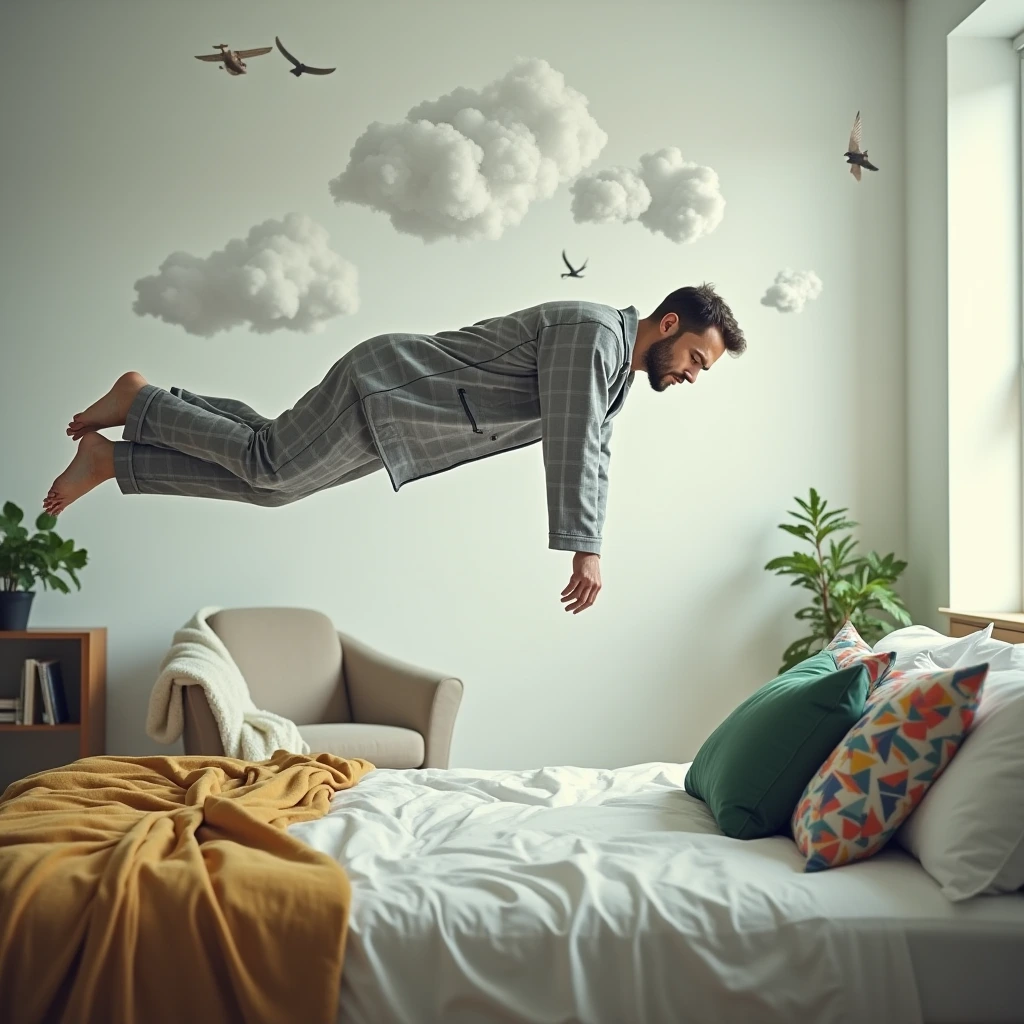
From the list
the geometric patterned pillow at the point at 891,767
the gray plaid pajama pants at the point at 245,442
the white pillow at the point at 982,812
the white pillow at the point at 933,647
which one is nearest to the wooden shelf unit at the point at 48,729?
the gray plaid pajama pants at the point at 245,442

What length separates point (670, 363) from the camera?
262cm

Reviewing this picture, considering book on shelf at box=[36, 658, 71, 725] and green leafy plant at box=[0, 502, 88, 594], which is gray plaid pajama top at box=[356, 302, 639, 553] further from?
book on shelf at box=[36, 658, 71, 725]

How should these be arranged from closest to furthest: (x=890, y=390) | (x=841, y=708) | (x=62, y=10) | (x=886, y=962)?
(x=886, y=962)
(x=841, y=708)
(x=62, y=10)
(x=890, y=390)

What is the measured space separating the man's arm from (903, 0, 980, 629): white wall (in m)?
2.13

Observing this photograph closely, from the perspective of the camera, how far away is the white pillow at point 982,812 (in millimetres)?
1667

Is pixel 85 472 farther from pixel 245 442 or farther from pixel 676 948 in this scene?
pixel 676 948

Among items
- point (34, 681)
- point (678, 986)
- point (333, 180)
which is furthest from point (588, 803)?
point (333, 180)

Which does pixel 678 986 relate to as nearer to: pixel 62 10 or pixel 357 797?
pixel 357 797

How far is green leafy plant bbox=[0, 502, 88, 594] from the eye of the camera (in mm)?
3809

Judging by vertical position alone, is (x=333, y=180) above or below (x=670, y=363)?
above

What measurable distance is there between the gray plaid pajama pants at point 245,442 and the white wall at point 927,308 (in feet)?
8.04

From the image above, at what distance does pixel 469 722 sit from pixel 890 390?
2141mm

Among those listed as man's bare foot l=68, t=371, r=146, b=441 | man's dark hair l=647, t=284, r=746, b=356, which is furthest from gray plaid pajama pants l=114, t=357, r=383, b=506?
man's dark hair l=647, t=284, r=746, b=356

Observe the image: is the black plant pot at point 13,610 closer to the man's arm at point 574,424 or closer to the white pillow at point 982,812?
the man's arm at point 574,424
